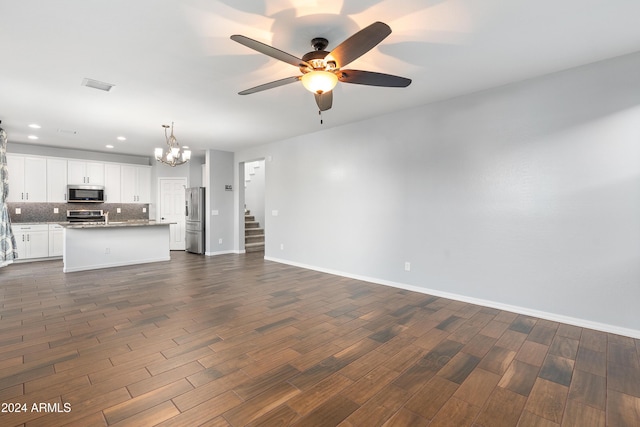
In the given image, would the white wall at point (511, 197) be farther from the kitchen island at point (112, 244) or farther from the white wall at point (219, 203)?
the kitchen island at point (112, 244)

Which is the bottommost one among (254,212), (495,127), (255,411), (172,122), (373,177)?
(255,411)

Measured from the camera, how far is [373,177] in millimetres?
4926

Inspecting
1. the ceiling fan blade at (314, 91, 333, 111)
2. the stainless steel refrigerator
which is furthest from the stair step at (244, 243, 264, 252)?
the ceiling fan blade at (314, 91, 333, 111)

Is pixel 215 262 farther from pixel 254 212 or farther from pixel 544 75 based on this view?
pixel 544 75

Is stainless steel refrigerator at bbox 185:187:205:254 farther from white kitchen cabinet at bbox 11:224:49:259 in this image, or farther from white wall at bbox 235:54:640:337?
white wall at bbox 235:54:640:337

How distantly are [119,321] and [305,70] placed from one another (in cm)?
331

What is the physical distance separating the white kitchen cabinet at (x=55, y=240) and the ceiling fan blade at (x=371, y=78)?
7949 mm

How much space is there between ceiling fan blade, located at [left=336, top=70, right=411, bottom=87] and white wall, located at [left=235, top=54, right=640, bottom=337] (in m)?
1.88

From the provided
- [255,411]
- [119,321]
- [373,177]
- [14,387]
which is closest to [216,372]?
[255,411]

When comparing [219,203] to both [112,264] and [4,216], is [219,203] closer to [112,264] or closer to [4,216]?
[112,264]

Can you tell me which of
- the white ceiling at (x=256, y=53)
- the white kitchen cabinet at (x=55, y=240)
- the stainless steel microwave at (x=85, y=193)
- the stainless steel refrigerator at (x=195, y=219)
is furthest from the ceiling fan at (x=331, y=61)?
the white kitchen cabinet at (x=55, y=240)

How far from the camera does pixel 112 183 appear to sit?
7.88m

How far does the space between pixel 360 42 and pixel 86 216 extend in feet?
28.0

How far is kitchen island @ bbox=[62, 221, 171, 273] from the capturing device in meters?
5.64
